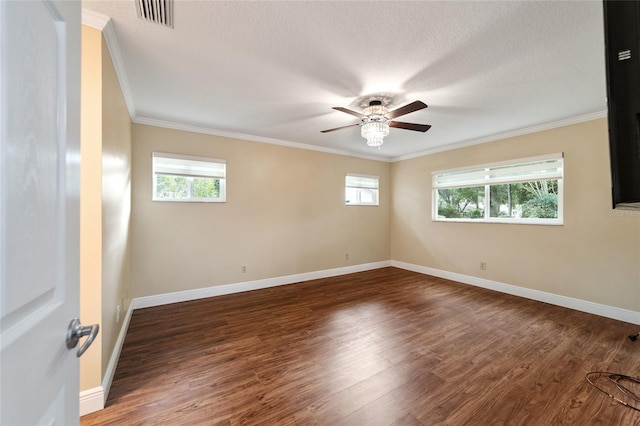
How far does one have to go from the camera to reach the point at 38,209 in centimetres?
56

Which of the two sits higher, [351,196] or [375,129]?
[375,129]

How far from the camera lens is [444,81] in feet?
7.89

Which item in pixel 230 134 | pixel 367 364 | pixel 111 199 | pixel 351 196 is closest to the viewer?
pixel 111 199

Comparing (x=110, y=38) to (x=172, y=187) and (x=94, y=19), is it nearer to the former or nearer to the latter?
(x=94, y=19)

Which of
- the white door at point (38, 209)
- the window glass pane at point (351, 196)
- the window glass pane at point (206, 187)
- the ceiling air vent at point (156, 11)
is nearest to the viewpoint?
the white door at point (38, 209)

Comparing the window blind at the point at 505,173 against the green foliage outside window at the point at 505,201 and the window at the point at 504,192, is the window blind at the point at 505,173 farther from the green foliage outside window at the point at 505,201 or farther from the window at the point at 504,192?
the green foliage outside window at the point at 505,201

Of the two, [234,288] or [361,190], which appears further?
[361,190]

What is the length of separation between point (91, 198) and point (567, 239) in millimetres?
5279

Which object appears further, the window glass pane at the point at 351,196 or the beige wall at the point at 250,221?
the window glass pane at the point at 351,196

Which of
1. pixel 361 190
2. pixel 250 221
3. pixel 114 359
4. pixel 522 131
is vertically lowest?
pixel 114 359

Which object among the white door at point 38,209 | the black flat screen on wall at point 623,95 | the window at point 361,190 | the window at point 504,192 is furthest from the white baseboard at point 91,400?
the window at point 504,192

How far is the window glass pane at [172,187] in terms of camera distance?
3.53 metres

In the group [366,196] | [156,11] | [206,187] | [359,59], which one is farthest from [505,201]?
[156,11]

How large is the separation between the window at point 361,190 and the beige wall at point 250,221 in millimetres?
125
